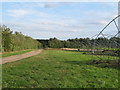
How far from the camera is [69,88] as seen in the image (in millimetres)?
4715

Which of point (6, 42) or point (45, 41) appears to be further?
point (45, 41)

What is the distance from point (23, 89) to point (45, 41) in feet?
192

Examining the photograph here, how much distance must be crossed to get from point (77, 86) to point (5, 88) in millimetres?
2128

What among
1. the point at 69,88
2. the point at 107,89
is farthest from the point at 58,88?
the point at 107,89

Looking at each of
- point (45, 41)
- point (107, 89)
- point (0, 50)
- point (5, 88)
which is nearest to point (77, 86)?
point (107, 89)

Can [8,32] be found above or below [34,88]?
above

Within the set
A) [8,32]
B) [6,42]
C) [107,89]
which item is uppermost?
[8,32]

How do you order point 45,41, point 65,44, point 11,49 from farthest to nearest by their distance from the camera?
point 45,41
point 65,44
point 11,49

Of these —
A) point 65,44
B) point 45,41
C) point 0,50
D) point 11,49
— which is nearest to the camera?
point 0,50

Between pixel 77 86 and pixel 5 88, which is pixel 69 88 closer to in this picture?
pixel 77 86

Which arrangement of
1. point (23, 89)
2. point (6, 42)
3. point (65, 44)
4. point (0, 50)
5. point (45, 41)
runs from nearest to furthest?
point (23, 89) → point (0, 50) → point (6, 42) → point (65, 44) → point (45, 41)

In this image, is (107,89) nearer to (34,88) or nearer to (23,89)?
(34,88)

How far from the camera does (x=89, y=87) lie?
486cm

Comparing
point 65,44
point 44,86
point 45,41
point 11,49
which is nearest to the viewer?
point 44,86
